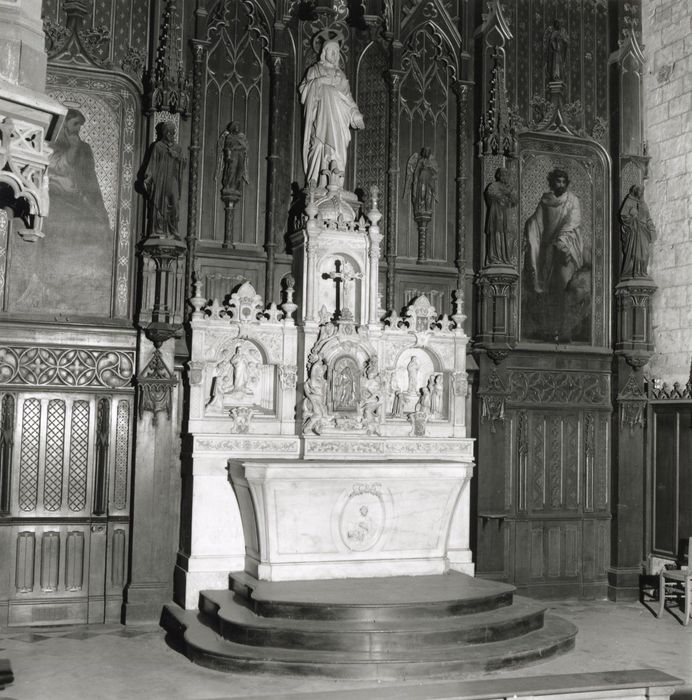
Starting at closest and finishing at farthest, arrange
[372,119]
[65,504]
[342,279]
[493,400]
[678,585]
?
[65,504] < [342,279] < [678,585] < [493,400] < [372,119]

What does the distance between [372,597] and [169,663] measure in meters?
1.89

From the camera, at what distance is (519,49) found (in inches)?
483

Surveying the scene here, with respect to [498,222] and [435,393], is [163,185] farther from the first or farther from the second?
[498,222]

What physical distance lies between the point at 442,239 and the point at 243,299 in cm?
292

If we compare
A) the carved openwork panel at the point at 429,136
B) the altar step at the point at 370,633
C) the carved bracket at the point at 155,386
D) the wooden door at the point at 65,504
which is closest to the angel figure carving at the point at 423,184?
the carved openwork panel at the point at 429,136

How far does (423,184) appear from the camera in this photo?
11.7 meters

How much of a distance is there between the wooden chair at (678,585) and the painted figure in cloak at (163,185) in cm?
658

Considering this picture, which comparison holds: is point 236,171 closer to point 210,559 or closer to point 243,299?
point 243,299

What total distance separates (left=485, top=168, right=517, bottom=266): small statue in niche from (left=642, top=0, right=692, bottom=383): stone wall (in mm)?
2266

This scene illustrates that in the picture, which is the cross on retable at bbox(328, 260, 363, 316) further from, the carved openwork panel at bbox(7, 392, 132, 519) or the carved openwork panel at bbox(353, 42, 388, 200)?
the carved openwork panel at bbox(7, 392, 132, 519)

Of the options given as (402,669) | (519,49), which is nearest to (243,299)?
(402,669)

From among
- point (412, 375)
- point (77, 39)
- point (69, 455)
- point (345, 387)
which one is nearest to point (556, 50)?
point (412, 375)

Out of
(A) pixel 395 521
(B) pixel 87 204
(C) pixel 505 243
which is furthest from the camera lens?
(C) pixel 505 243

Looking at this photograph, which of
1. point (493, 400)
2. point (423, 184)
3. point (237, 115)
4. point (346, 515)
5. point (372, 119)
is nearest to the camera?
point (346, 515)
